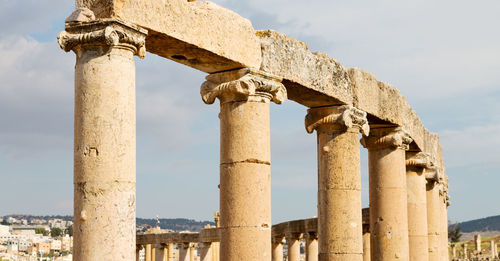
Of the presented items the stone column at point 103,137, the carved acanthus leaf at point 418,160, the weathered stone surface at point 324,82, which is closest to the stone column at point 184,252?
the carved acanthus leaf at point 418,160

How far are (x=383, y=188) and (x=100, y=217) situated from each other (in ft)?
41.5

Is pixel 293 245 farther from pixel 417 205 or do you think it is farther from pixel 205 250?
pixel 205 250

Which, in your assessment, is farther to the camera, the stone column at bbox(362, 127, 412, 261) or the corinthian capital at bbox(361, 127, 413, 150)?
the corinthian capital at bbox(361, 127, 413, 150)

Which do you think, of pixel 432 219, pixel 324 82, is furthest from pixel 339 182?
pixel 432 219

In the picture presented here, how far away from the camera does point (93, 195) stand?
12.1 m

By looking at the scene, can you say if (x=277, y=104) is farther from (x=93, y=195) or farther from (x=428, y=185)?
(x=428, y=185)

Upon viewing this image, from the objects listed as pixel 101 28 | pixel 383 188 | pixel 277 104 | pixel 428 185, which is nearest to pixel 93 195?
pixel 101 28

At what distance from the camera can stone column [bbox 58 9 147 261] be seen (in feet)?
39.5

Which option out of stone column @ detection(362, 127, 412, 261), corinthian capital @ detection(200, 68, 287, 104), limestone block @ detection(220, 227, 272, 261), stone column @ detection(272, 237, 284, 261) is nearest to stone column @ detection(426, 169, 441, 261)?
stone column @ detection(362, 127, 412, 261)

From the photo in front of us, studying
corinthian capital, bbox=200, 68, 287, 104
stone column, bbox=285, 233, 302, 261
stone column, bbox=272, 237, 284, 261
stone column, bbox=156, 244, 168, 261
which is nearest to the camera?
corinthian capital, bbox=200, 68, 287, 104

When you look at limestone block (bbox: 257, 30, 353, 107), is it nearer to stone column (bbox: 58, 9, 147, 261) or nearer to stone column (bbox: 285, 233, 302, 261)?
stone column (bbox: 58, 9, 147, 261)

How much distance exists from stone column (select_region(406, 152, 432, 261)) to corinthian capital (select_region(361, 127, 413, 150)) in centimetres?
298

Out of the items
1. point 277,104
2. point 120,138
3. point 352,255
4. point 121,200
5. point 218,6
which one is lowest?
point 352,255

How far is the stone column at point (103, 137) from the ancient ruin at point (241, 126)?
0.02 m
